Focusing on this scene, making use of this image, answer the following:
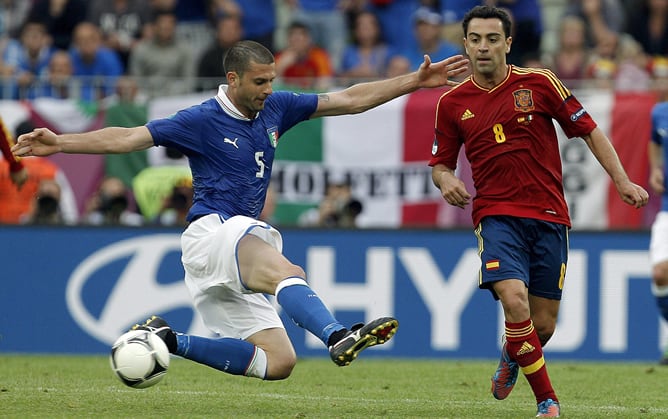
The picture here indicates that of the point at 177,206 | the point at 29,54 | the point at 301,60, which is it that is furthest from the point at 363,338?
the point at 29,54

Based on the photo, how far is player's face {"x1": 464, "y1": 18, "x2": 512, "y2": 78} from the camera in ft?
27.9

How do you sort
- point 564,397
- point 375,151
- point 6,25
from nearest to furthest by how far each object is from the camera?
point 564,397 < point 375,151 < point 6,25

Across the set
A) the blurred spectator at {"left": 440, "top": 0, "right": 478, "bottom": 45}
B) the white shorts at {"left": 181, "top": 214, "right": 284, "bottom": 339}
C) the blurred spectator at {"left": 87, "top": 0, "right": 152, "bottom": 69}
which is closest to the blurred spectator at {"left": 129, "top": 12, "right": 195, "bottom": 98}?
the blurred spectator at {"left": 87, "top": 0, "right": 152, "bottom": 69}

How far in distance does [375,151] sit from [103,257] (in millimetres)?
3329

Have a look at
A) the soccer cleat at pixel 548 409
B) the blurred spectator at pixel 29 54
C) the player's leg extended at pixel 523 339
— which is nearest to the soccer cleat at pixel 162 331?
the player's leg extended at pixel 523 339

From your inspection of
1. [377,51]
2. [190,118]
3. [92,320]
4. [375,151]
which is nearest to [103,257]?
[92,320]

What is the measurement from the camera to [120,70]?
17172mm

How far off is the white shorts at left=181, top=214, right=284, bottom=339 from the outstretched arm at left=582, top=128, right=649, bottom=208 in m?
2.12

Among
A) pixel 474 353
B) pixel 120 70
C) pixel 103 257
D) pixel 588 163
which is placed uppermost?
pixel 120 70

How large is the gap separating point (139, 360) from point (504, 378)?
2466mm

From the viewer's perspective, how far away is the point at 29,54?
17.6 m

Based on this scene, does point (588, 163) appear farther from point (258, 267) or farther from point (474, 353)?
point (258, 267)

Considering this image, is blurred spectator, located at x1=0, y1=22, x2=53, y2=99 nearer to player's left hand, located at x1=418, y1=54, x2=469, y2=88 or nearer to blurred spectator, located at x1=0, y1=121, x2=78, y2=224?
blurred spectator, located at x1=0, y1=121, x2=78, y2=224

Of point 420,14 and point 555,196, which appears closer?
point 555,196
